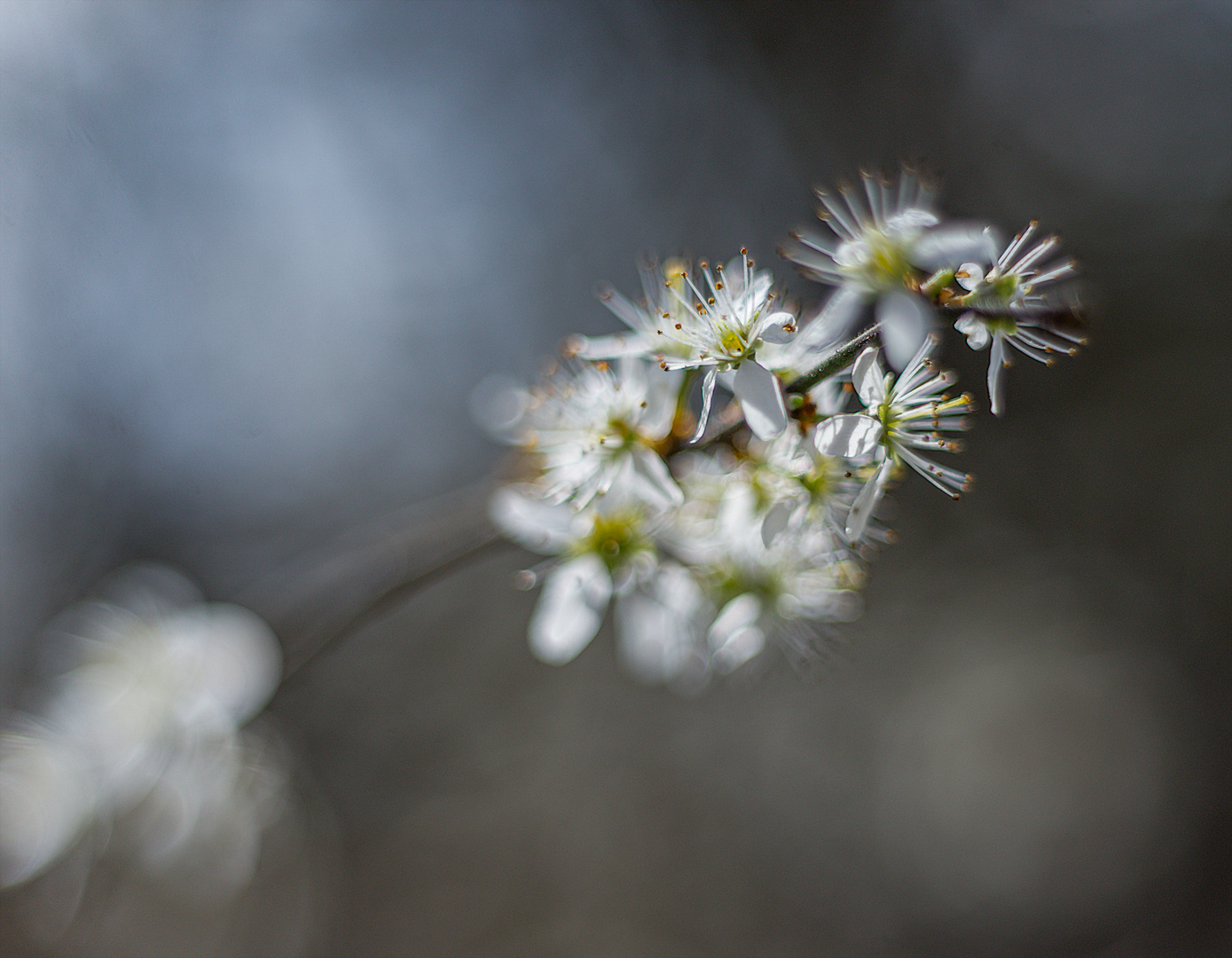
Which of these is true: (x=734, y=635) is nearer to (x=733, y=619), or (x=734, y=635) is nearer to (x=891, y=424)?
(x=733, y=619)

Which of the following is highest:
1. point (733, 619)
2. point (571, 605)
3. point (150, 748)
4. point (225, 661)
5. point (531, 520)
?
point (225, 661)

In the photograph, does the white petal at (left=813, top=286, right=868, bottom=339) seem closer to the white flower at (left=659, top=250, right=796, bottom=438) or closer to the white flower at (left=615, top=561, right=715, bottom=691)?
the white flower at (left=659, top=250, right=796, bottom=438)

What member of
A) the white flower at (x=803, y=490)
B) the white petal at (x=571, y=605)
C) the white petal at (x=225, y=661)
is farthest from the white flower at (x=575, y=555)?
the white petal at (x=225, y=661)

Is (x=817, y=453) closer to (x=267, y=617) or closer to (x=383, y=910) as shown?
(x=267, y=617)

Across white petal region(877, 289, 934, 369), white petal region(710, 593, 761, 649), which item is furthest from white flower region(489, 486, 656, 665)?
white petal region(877, 289, 934, 369)

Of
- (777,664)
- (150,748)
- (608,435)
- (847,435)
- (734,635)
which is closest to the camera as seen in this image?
(847,435)

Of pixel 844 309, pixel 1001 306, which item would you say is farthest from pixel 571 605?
pixel 1001 306
